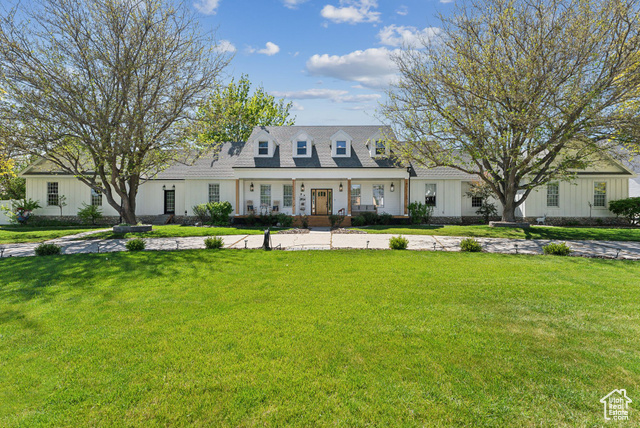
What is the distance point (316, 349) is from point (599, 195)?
26.0 m

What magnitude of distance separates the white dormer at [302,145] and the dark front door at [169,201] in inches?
364

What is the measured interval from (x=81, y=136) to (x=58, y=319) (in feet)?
41.3

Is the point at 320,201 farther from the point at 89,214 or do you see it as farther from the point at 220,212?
the point at 89,214

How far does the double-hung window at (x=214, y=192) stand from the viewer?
2334 centimetres

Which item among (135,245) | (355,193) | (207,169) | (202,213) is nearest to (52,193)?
(207,169)

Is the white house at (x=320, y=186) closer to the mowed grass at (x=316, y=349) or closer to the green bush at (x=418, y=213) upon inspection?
the green bush at (x=418, y=213)

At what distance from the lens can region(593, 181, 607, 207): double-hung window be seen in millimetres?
21984

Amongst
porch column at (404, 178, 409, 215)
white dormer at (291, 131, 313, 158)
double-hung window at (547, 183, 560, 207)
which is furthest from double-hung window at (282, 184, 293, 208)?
double-hung window at (547, 183, 560, 207)

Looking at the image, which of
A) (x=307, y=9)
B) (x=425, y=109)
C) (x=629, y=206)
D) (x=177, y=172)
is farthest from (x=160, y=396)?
(x=629, y=206)

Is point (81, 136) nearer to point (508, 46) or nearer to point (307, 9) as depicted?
point (307, 9)

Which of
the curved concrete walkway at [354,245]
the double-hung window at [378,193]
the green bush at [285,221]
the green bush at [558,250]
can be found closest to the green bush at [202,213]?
the green bush at [285,221]

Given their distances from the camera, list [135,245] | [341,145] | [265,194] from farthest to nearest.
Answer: [265,194]
[341,145]
[135,245]

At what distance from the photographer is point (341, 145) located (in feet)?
76.1

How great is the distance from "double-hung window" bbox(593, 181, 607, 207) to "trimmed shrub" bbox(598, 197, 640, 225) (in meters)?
0.67
